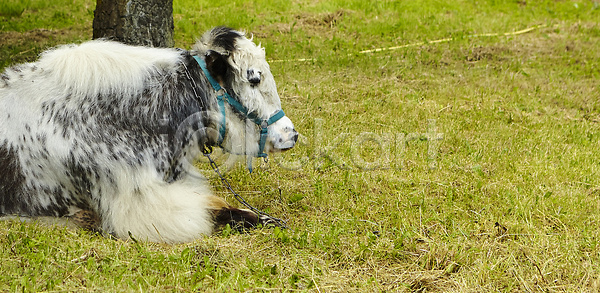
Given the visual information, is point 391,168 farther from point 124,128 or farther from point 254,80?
point 124,128

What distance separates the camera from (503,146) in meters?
4.99

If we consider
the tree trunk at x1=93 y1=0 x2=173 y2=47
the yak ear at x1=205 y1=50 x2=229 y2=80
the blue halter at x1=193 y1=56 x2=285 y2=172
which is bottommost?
the blue halter at x1=193 y1=56 x2=285 y2=172

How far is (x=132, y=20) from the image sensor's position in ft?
16.9

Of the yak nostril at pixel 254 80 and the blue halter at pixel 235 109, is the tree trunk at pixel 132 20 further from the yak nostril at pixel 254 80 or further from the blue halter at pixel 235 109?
the yak nostril at pixel 254 80

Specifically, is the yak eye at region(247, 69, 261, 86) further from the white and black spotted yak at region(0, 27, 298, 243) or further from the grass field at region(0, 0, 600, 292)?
the grass field at region(0, 0, 600, 292)

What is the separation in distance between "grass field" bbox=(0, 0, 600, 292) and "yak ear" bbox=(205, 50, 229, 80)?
0.98 metres

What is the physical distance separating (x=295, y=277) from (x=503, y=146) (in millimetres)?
3058

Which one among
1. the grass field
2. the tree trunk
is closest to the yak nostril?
the grass field

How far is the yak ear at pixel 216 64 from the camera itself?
3.22 meters

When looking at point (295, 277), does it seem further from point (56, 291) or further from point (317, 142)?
point (317, 142)

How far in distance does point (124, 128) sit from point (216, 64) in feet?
2.20

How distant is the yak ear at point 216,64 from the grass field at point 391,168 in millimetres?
977

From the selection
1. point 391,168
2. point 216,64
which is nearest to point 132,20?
point 216,64

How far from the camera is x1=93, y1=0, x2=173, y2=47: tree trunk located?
202 inches
